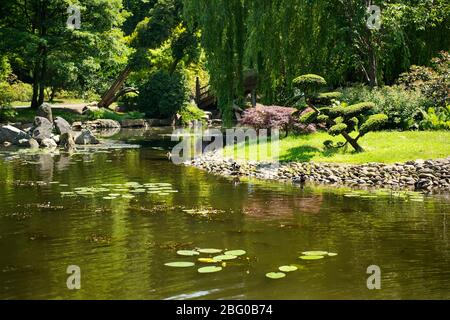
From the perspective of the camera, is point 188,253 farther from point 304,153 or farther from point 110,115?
point 110,115

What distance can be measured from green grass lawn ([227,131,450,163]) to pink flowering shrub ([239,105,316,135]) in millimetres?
444

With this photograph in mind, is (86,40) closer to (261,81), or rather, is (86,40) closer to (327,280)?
(261,81)

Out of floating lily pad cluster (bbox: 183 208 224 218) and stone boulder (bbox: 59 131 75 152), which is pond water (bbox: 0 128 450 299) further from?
stone boulder (bbox: 59 131 75 152)

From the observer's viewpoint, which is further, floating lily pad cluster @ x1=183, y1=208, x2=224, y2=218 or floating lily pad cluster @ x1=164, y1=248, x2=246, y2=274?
floating lily pad cluster @ x1=183, y1=208, x2=224, y2=218

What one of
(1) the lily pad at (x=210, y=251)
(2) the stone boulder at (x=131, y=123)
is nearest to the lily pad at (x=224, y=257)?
(1) the lily pad at (x=210, y=251)

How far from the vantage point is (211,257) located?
29.9 feet

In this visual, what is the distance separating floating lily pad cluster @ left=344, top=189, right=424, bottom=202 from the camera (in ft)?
46.4

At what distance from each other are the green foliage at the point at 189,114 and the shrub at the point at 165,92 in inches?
20.9

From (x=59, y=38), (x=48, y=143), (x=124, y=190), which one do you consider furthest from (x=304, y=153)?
(x=59, y=38)

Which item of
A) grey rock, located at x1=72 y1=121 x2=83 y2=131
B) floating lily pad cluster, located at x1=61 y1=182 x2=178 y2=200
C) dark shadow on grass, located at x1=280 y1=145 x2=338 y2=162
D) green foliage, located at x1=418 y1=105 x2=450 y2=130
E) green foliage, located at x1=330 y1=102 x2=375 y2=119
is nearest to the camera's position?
floating lily pad cluster, located at x1=61 y1=182 x2=178 y2=200

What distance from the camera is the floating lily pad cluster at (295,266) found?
8.12 m

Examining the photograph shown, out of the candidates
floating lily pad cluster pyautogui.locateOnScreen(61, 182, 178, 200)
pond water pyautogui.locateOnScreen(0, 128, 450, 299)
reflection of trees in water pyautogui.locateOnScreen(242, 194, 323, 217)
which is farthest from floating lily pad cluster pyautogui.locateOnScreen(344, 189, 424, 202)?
floating lily pad cluster pyautogui.locateOnScreen(61, 182, 178, 200)

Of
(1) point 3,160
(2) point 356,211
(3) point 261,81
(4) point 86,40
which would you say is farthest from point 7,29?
(2) point 356,211
